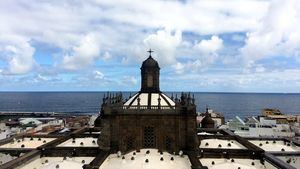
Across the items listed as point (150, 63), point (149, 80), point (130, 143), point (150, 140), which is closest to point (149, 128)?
point (150, 140)

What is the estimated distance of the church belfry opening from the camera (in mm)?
43906

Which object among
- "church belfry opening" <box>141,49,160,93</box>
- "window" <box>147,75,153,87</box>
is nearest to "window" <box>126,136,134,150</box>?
"church belfry opening" <box>141,49,160,93</box>

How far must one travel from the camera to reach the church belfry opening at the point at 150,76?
1729 inches

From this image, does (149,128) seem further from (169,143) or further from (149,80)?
(149,80)

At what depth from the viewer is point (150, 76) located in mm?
44156

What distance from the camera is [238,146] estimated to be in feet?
144

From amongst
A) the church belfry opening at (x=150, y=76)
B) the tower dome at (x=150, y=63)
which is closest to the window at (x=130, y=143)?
the church belfry opening at (x=150, y=76)

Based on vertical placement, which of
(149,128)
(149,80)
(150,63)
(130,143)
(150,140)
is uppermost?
(150,63)

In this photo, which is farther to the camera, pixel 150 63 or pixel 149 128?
pixel 150 63

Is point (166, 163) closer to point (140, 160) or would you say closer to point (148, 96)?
point (140, 160)

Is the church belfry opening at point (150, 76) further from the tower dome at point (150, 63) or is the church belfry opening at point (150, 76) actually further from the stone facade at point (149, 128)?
→ the stone facade at point (149, 128)

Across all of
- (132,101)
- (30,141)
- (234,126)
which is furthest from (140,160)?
(234,126)

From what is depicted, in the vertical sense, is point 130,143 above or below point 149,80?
below

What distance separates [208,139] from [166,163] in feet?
45.2
